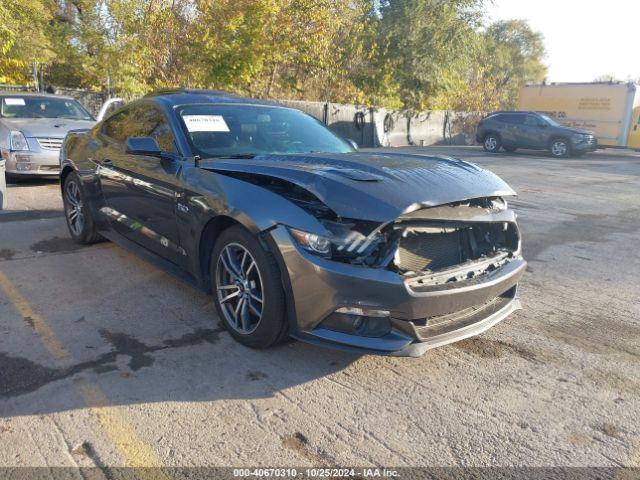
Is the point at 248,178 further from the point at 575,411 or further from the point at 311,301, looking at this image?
the point at 575,411

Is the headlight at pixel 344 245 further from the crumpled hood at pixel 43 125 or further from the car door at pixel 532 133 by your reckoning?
the car door at pixel 532 133

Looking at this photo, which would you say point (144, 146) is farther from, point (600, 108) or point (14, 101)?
point (600, 108)

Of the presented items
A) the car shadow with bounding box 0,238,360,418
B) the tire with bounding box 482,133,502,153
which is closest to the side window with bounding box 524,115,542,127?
the tire with bounding box 482,133,502,153

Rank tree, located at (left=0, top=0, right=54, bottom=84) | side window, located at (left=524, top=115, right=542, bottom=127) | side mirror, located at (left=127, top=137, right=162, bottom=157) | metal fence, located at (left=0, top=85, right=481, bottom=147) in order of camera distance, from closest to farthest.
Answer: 1. side mirror, located at (left=127, top=137, right=162, bottom=157)
2. tree, located at (left=0, top=0, right=54, bottom=84)
3. side window, located at (left=524, top=115, right=542, bottom=127)
4. metal fence, located at (left=0, top=85, right=481, bottom=147)

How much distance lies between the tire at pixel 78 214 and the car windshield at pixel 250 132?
189cm

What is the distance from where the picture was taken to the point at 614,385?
3066 millimetres

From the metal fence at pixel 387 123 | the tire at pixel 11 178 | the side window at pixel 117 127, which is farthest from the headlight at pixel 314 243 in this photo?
the metal fence at pixel 387 123

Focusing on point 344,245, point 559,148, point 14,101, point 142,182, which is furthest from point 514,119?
point 344,245

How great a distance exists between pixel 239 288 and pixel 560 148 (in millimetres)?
19167

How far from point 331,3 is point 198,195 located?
19.5 m

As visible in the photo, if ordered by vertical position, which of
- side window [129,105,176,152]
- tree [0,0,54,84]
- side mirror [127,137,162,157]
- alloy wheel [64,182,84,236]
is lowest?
alloy wheel [64,182,84,236]

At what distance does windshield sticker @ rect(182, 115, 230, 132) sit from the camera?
4.04 m

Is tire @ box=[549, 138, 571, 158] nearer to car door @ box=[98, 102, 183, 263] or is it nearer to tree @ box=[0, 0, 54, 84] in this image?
tree @ box=[0, 0, 54, 84]

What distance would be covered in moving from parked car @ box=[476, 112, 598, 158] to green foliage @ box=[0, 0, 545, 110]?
7137mm
